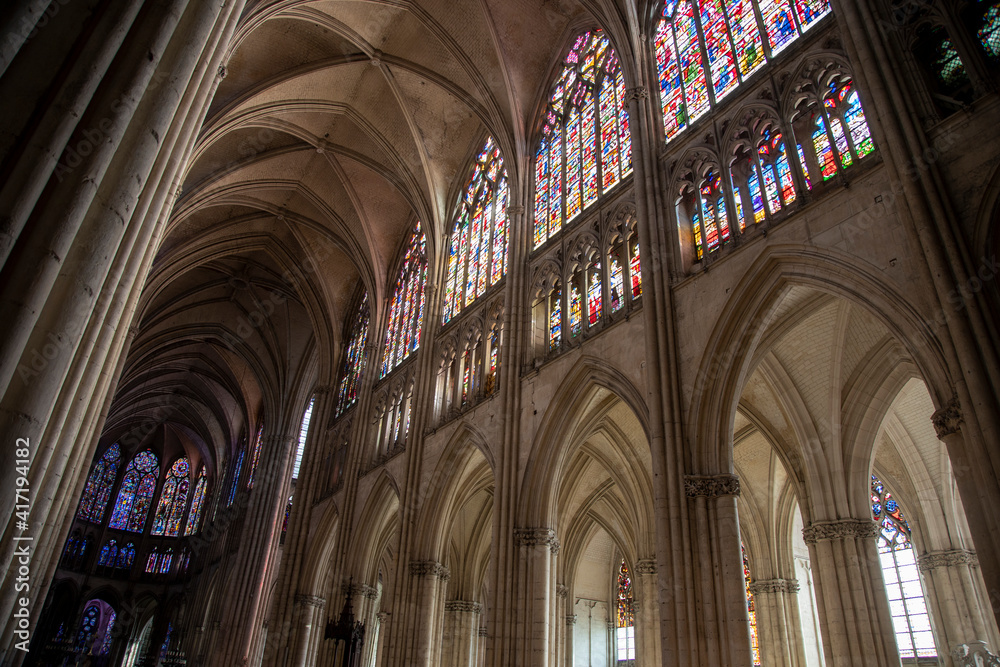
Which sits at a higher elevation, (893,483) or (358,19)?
Answer: (358,19)

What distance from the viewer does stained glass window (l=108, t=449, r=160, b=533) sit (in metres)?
38.2

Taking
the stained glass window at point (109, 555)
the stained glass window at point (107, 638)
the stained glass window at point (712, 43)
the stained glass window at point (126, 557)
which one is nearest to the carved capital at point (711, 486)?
the stained glass window at point (712, 43)

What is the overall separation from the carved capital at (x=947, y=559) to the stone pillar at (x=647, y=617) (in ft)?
17.0

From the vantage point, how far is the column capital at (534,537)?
442 inches

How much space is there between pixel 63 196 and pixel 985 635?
1502cm

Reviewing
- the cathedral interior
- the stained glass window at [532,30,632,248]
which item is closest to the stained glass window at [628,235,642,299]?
the cathedral interior

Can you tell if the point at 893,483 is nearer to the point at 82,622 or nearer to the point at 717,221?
the point at 717,221

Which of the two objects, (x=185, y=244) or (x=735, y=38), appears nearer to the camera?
(x=735, y=38)

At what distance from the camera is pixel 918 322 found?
268 inches

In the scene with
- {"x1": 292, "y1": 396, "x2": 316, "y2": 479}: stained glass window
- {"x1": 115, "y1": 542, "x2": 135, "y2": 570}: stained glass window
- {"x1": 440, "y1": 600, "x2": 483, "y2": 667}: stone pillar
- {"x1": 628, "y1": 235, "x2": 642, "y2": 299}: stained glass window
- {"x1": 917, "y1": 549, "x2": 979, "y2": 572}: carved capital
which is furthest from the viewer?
{"x1": 115, "y1": 542, "x2": 135, "y2": 570}: stained glass window

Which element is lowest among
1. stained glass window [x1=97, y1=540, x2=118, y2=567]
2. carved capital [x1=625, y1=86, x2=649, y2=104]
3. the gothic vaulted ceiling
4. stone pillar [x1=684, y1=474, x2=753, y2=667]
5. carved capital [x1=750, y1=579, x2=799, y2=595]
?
stone pillar [x1=684, y1=474, x2=753, y2=667]

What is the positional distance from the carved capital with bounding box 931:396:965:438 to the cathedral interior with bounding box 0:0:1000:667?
3.8 inches

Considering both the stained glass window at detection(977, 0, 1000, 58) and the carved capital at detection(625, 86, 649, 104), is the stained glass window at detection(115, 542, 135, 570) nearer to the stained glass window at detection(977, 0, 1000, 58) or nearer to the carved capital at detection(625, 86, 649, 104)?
the carved capital at detection(625, 86, 649, 104)

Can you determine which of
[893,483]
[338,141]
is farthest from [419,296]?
[893,483]
